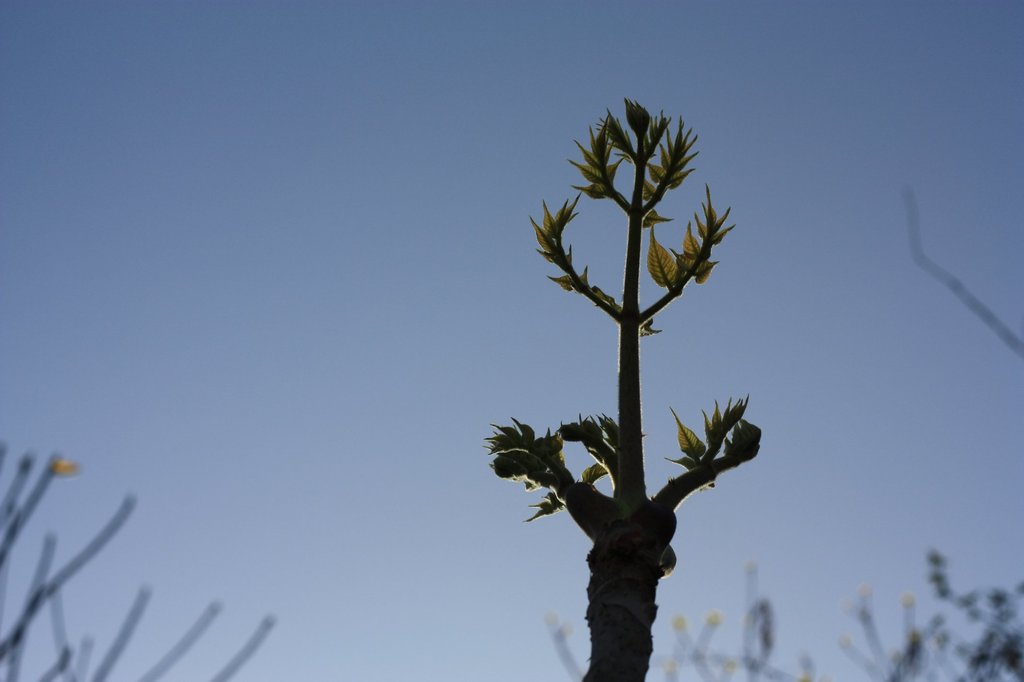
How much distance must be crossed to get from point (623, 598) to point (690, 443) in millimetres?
722

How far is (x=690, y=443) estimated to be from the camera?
313 centimetres

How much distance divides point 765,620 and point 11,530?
214cm

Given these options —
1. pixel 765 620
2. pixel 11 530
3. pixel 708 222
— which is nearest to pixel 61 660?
pixel 11 530

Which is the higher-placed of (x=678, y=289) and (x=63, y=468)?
(x=678, y=289)

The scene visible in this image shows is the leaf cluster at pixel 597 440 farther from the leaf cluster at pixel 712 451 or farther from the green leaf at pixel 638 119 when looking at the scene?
the green leaf at pixel 638 119

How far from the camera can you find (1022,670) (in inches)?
117

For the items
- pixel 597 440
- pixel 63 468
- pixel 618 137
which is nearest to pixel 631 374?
pixel 597 440

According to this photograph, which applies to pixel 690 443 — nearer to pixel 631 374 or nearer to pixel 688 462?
pixel 688 462

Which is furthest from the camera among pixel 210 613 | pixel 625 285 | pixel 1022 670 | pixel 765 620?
pixel 625 285

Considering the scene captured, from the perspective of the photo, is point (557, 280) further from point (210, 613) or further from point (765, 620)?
point (210, 613)

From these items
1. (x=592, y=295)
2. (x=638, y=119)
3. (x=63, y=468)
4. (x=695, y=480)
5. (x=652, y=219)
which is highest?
(x=638, y=119)

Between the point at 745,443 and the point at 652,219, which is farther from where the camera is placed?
the point at 652,219

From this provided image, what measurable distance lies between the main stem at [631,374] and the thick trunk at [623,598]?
131 mm

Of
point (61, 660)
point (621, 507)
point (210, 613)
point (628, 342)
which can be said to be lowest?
point (61, 660)
